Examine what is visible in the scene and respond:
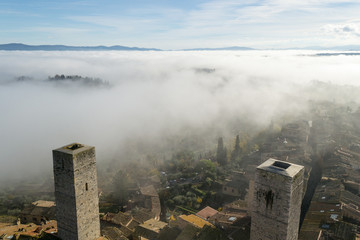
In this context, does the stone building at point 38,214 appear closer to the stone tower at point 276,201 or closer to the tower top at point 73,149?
the tower top at point 73,149

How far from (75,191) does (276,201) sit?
8268mm

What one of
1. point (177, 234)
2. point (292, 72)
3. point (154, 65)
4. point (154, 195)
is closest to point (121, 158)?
point (154, 195)

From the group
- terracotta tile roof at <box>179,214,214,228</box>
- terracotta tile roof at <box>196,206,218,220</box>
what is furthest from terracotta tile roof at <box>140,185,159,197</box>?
→ terracotta tile roof at <box>179,214,214,228</box>

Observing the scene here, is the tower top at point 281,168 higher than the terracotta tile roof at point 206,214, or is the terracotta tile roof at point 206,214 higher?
the tower top at point 281,168

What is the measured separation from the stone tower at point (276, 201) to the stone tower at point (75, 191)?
731 cm

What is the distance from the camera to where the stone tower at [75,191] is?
11.9m

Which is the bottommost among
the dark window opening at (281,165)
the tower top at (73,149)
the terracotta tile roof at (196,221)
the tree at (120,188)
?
the tree at (120,188)

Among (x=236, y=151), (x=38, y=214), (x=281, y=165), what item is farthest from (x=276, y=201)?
(x=236, y=151)

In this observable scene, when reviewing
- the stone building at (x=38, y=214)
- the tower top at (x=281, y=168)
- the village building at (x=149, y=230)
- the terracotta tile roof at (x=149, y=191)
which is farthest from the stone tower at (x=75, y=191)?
the terracotta tile roof at (x=149, y=191)

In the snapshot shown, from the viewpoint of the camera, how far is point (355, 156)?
34.4 meters

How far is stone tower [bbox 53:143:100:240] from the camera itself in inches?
470

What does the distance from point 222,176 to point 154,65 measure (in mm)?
111617

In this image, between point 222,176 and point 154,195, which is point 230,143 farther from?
point 154,195

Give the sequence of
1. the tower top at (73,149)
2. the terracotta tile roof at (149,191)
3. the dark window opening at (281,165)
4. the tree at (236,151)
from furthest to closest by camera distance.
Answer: the tree at (236,151), the terracotta tile roof at (149,191), the tower top at (73,149), the dark window opening at (281,165)
